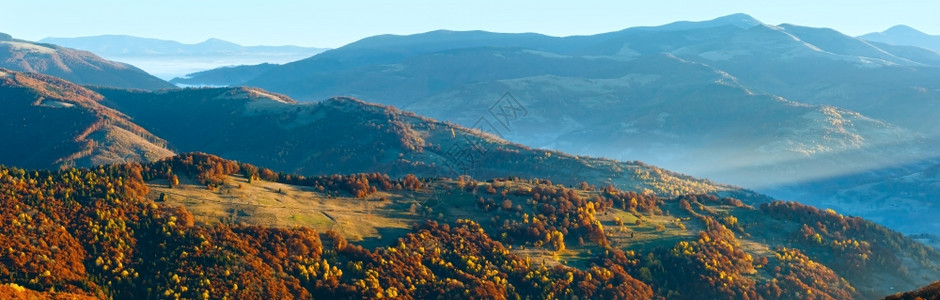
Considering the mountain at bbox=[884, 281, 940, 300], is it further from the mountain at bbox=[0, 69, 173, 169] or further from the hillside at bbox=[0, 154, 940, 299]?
the mountain at bbox=[0, 69, 173, 169]

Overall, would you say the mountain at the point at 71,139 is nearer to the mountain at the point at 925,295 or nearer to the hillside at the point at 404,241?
the hillside at the point at 404,241

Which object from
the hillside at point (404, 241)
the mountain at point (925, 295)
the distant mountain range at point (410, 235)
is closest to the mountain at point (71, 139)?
the distant mountain range at point (410, 235)

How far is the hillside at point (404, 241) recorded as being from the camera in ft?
153

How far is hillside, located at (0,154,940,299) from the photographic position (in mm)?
46500

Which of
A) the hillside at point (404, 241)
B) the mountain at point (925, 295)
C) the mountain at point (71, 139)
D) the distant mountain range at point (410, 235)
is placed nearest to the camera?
the mountain at point (925, 295)

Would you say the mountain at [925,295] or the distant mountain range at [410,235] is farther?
the distant mountain range at [410,235]

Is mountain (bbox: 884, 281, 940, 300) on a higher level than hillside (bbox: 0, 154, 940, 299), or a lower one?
higher

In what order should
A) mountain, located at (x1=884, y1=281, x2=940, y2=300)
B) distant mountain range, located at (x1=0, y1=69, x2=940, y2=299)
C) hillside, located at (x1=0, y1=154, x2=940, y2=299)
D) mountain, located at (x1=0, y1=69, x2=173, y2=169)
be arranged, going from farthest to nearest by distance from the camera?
mountain, located at (x1=0, y1=69, x2=173, y2=169)
distant mountain range, located at (x1=0, y1=69, x2=940, y2=299)
hillside, located at (x1=0, y1=154, x2=940, y2=299)
mountain, located at (x1=884, y1=281, x2=940, y2=300)

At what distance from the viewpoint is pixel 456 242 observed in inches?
2360

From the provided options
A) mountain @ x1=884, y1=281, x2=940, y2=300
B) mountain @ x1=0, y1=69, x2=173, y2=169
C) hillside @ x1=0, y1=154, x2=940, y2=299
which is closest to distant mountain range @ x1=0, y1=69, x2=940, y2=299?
hillside @ x1=0, y1=154, x2=940, y2=299

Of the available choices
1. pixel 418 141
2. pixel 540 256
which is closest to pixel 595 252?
pixel 540 256

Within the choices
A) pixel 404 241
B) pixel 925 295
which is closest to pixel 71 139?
pixel 404 241

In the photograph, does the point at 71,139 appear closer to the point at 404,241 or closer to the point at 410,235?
the point at 410,235

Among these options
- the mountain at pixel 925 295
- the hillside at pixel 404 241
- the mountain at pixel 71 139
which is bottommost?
the mountain at pixel 71 139
